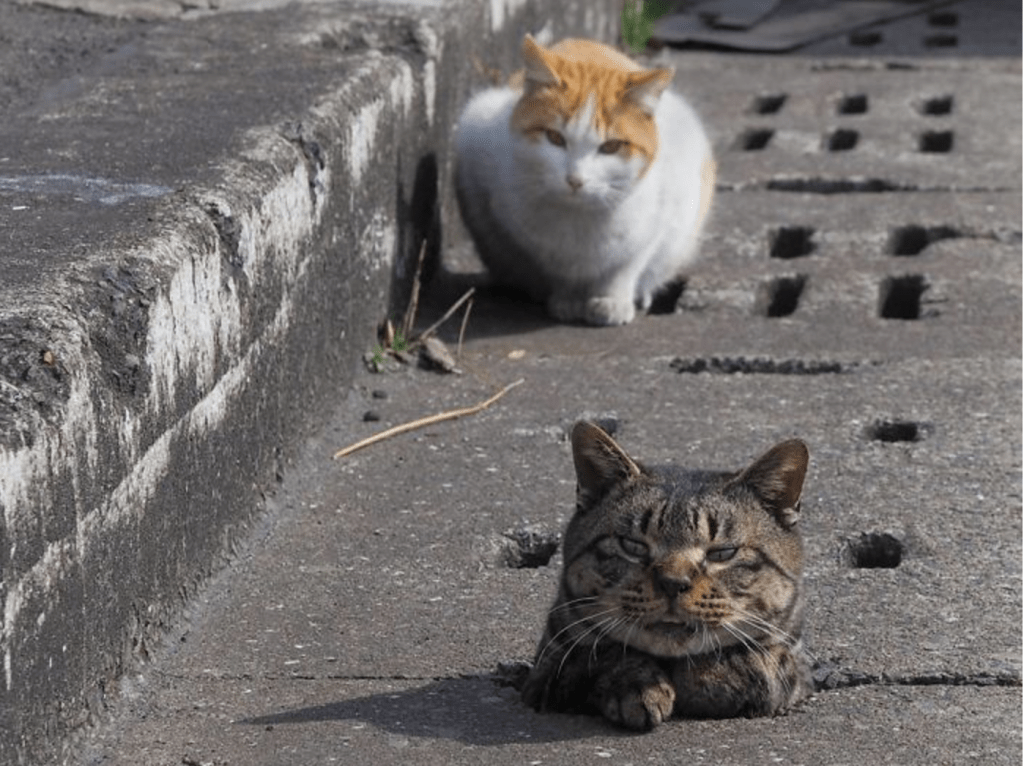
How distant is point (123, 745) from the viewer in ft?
8.36

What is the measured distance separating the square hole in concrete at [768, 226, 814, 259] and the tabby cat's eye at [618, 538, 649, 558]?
107 inches

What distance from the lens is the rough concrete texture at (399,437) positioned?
2.55 metres

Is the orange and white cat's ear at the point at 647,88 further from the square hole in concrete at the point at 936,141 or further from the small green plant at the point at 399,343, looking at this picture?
the square hole in concrete at the point at 936,141

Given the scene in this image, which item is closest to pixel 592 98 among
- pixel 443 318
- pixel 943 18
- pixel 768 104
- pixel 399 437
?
pixel 443 318

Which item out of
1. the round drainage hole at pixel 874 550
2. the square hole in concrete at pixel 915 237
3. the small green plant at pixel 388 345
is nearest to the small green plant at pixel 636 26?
the square hole in concrete at pixel 915 237

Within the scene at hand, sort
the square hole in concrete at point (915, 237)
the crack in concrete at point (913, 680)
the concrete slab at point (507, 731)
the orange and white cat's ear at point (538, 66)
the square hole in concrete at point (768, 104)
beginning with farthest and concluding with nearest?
the square hole in concrete at point (768, 104) < the square hole in concrete at point (915, 237) < the orange and white cat's ear at point (538, 66) < the crack in concrete at point (913, 680) < the concrete slab at point (507, 731)

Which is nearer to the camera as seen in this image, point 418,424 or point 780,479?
point 780,479

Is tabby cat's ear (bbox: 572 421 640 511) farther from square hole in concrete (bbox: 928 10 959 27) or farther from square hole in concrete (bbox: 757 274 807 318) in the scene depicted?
square hole in concrete (bbox: 928 10 959 27)

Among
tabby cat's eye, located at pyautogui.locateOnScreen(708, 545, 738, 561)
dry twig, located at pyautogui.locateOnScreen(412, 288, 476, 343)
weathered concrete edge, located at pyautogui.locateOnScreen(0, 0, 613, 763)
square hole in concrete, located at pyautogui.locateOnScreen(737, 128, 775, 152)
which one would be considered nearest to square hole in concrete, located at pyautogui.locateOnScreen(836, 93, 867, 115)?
square hole in concrete, located at pyautogui.locateOnScreen(737, 128, 775, 152)

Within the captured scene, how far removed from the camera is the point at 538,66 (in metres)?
4.65

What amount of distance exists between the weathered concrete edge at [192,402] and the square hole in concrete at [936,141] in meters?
2.29

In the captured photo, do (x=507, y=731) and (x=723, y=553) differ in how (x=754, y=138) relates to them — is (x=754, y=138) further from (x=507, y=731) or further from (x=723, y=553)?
(x=507, y=731)

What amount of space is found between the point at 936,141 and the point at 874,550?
10.7ft

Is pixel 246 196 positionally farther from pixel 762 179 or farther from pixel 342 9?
pixel 762 179
